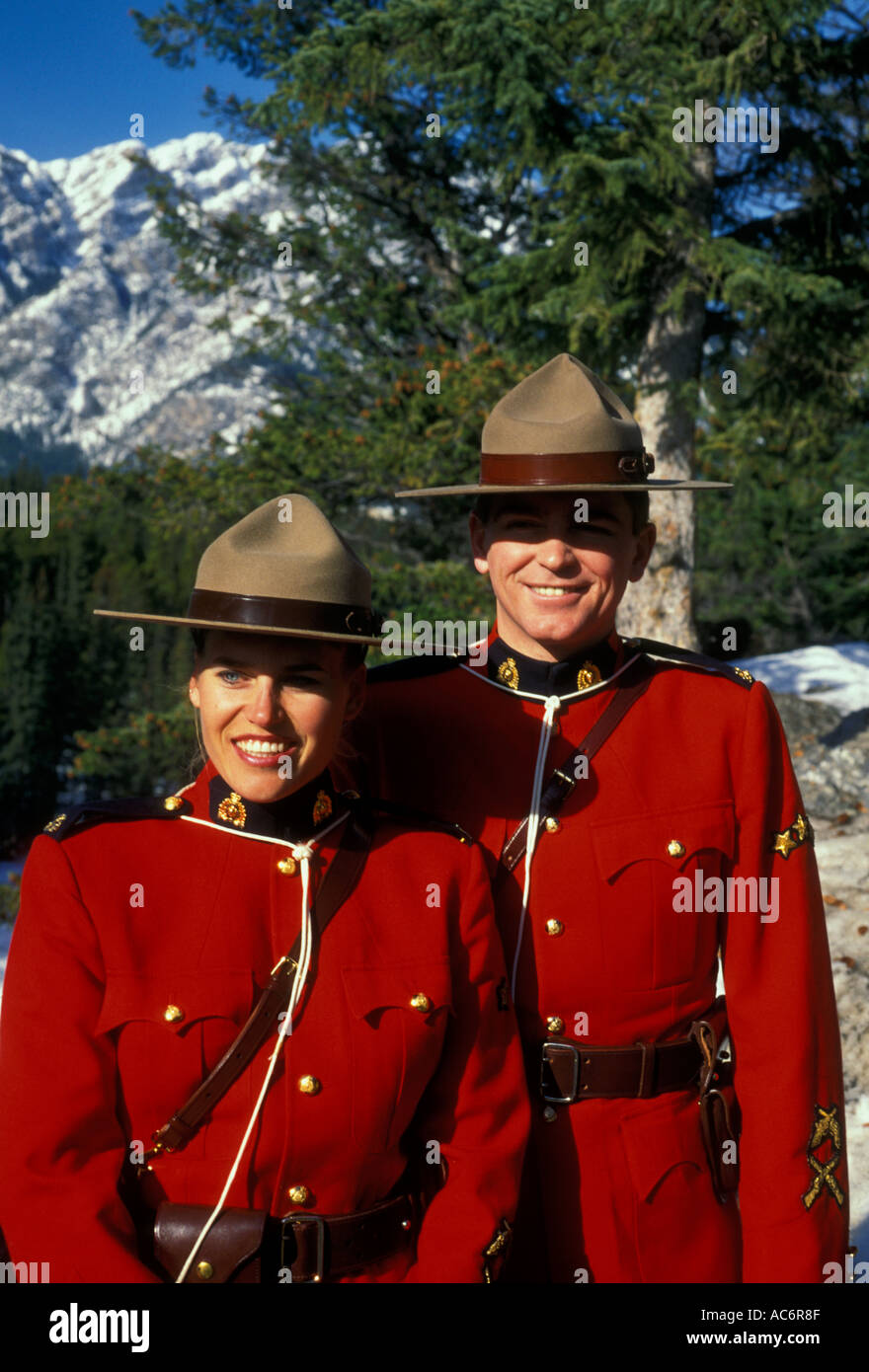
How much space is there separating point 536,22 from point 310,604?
27.1ft

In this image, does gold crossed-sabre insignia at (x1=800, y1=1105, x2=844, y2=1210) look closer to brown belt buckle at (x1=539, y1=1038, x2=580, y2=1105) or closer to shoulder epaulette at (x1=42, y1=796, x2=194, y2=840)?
brown belt buckle at (x1=539, y1=1038, x2=580, y2=1105)

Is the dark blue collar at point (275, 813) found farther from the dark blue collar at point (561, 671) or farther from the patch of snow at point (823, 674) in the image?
the patch of snow at point (823, 674)

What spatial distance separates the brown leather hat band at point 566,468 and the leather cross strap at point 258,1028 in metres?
0.79

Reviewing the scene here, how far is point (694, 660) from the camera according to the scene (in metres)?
2.66

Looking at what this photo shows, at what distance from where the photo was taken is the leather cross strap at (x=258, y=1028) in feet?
6.42

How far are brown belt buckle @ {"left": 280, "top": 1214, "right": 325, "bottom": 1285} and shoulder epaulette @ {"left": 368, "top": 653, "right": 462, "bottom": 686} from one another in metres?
1.10

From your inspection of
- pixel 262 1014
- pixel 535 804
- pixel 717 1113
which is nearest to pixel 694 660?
pixel 535 804

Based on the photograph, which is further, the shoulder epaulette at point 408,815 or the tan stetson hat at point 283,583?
the shoulder epaulette at point 408,815

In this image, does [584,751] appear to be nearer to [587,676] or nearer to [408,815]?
[587,676]

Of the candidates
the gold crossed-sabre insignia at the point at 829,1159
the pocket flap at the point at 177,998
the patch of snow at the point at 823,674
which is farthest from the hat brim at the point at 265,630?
the patch of snow at the point at 823,674

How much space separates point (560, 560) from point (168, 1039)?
1082 millimetres
